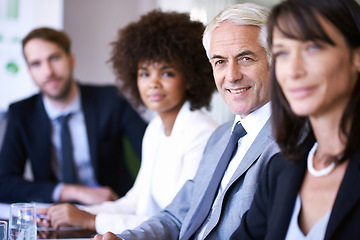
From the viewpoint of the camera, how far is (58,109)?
137 inches

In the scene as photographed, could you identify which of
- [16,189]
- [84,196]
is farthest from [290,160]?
[16,189]

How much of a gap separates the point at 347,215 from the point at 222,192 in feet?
2.06

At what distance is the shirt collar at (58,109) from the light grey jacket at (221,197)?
5.30 feet

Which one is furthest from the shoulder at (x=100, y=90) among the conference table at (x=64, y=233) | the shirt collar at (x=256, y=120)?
the shirt collar at (x=256, y=120)

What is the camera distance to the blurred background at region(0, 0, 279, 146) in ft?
14.5

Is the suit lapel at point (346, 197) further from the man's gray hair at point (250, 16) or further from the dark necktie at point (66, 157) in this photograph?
the dark necktie at point (66, 157)

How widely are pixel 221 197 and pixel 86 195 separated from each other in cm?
144

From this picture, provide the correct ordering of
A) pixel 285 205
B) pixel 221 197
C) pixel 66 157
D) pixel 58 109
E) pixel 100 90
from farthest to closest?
pixel 100 90 → pixel 58 109 → pixel 66 157 → pixel 221 197 → pixel 285 205

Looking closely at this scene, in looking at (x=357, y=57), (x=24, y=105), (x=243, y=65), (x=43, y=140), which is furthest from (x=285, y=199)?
(x=24, y=105)

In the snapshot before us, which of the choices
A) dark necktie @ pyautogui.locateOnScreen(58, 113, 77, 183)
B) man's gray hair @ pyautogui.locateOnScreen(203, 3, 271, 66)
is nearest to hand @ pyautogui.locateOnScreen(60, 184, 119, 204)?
dark necktie @ pyautogui.locateOnScreen(58, 113, 77, 183)

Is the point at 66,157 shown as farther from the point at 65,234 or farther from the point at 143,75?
the point at 65,234

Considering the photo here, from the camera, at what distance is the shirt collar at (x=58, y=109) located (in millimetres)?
3467

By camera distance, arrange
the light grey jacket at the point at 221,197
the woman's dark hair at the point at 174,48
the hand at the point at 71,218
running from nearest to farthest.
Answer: the light grey jacket at the point at 221,197, the hand at the point at 71,218, the woman's dark hair at the point at 174,48

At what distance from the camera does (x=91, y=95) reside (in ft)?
11.8
